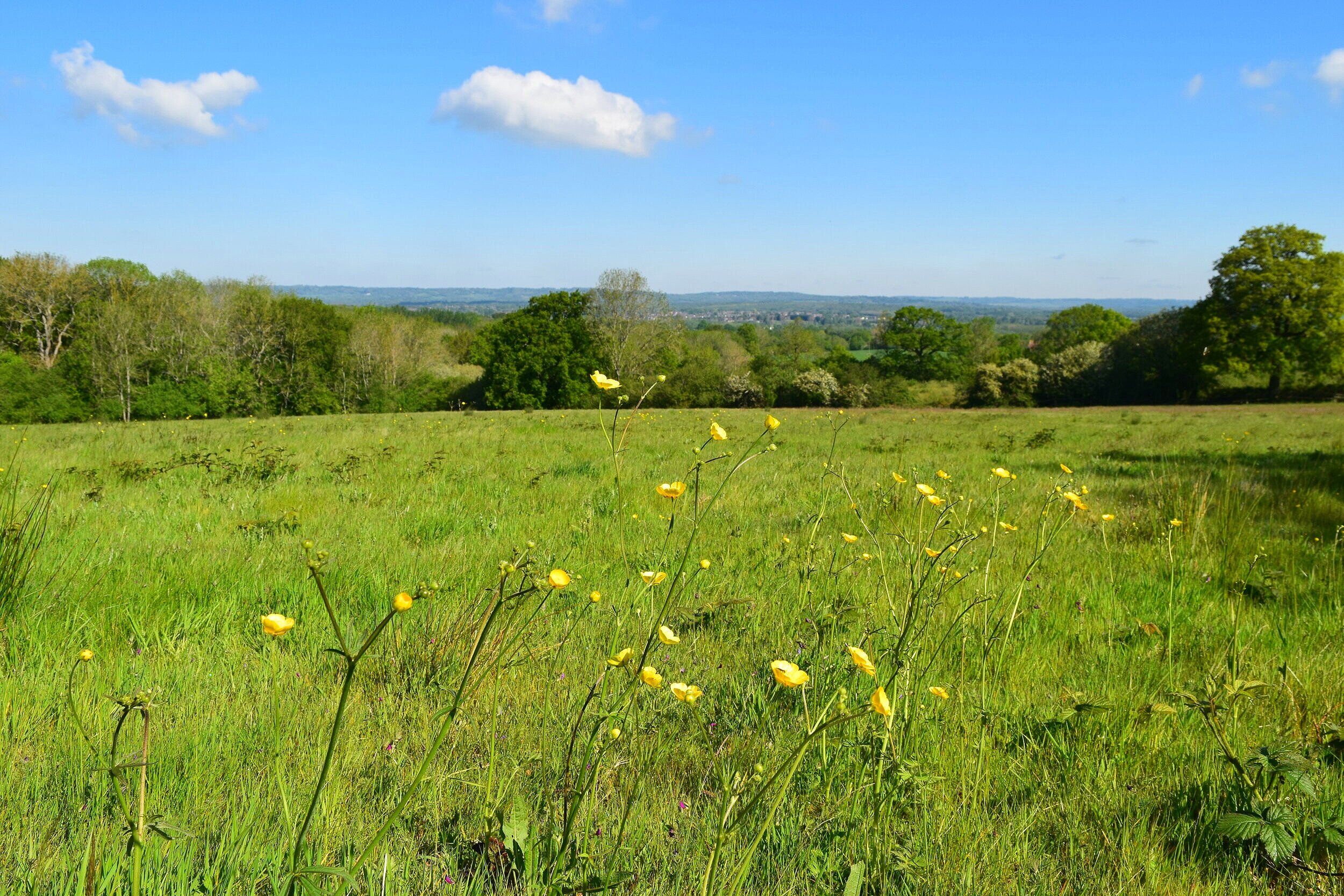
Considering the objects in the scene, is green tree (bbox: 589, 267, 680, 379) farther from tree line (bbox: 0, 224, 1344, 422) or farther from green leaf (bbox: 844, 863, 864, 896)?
green leaf (bbox: 844, 863, 864, 896)

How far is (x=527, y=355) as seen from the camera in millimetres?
48719

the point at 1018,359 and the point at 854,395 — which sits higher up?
the point at 1018,359

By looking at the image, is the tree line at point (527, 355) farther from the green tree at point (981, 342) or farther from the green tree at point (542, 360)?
the green tree at point (981, 342)

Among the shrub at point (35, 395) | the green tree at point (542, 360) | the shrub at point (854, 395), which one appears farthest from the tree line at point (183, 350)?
the shrub at point (854, 395)

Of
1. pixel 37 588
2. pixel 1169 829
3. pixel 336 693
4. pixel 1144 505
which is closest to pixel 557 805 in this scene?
pixel 336 693

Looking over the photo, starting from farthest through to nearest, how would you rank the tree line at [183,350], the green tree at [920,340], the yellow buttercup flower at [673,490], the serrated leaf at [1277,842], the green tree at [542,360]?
the green tree at [920,340]
the green tree at [542,360]
the tree line at [183,350]
the serrated leaf at [1277,842]
the yellow buttercup flower at [673,490]

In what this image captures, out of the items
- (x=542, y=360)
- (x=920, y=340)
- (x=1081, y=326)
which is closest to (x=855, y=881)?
(x=542, y=360)

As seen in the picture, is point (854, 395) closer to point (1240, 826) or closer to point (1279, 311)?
point (1279, 311)

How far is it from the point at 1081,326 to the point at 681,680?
7975 centimetres

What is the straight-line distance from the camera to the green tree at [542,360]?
48531mm

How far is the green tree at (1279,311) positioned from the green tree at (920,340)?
2828cm

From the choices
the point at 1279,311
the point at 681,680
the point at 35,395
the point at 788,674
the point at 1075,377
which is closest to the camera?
the point at 788,674

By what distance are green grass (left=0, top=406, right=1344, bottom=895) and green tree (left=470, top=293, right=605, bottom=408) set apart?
141ft

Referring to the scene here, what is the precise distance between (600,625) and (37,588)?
266cm
